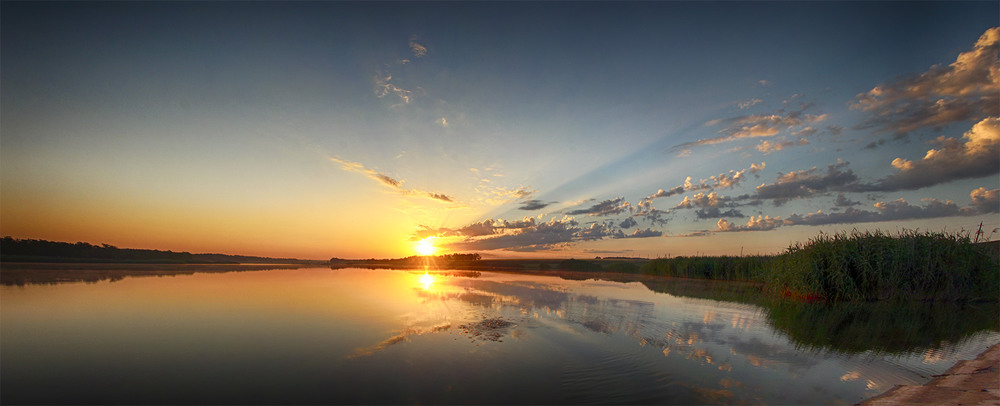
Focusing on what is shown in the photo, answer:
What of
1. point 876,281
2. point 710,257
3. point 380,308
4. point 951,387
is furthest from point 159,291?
point 710,257

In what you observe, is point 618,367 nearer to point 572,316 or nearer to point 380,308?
point 572,316

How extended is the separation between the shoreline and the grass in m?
12.8

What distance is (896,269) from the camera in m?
17.0

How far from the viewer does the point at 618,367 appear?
256 inches

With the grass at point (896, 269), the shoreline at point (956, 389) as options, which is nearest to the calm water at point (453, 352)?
the shoreline at point (956, 389)

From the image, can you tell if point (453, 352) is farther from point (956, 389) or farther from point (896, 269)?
point (896, 269)

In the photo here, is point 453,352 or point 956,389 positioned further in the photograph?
point 453,352

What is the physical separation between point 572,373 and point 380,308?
8525mm

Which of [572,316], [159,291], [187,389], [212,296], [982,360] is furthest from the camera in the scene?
[159,291]

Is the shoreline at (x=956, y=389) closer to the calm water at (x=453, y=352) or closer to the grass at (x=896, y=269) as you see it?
the calm water at (x=453, y=352)

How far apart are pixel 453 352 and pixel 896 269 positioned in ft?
71.3

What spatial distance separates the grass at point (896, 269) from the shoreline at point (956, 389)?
1278 centimetres

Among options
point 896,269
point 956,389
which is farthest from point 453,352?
point 896,269

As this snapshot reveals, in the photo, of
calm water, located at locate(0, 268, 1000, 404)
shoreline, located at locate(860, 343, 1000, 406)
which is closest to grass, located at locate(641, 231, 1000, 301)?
calm water, located at locate(0, 268, 1000, 404)
